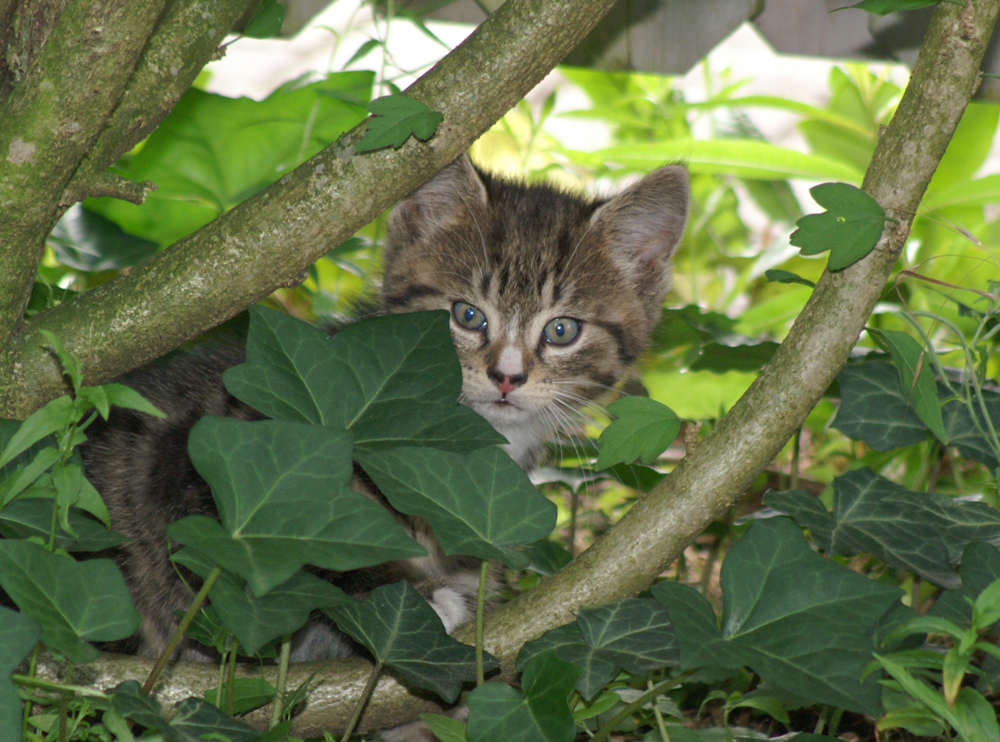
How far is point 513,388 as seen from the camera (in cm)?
189

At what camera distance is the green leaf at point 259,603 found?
941 mm

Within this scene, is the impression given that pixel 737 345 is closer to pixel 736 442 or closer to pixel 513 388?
pixel 513 388

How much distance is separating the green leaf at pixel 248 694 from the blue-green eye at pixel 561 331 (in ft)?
3.66

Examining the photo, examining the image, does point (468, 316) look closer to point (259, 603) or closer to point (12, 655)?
point (259, 603)

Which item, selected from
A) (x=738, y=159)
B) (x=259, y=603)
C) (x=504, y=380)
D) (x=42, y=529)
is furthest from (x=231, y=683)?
(x=738, y=159)

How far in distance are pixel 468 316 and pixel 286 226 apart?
28.0 inches

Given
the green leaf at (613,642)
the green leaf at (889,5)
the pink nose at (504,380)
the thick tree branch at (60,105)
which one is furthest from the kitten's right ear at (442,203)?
the green leaf at (613,642)

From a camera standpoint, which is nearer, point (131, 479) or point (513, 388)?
point (131, 479)

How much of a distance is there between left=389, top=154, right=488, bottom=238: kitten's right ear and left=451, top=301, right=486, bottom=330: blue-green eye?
0.75 feet

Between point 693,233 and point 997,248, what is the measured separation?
102 cm

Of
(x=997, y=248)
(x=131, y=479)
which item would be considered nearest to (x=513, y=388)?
(x=131, y=479)

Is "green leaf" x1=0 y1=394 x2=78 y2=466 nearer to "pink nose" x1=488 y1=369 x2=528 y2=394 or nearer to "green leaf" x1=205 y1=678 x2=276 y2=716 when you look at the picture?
"green leaf" x1=205 y1=678 x2=276 y2=716

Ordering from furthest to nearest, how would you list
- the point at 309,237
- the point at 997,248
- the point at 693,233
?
1. the point at 693,233
2. the point at 997,248
3. the point at 309,237

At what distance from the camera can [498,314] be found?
6.57ft
